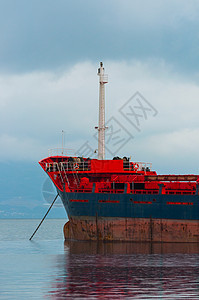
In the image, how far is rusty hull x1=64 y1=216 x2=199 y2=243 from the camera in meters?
56.9

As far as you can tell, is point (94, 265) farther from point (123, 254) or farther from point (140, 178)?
point (140, 178)

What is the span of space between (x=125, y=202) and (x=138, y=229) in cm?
320

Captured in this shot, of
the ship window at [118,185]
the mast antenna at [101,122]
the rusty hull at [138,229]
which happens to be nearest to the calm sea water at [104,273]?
the rusty hull at [138,229]

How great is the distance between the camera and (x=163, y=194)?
56594 millimetres

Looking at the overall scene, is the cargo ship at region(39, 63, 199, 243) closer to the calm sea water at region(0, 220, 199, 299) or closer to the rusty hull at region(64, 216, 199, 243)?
the rusty hull at region(64, 216, 199, 243)

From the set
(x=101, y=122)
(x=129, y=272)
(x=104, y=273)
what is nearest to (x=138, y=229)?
(x=101, y=122)

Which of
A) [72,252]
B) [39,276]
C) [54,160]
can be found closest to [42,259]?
[72,252]

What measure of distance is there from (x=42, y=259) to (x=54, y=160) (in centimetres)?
2035

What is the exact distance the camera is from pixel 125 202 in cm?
5794

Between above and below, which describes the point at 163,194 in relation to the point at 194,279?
above

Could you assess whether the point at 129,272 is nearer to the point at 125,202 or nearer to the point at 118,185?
the point at 125,202

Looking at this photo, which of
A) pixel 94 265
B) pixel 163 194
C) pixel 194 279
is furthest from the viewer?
pixel 163 194

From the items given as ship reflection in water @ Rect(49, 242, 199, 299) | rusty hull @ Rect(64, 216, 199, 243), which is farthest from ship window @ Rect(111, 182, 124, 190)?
ship reflection in water @ Rect(49, 242, 199, 299)

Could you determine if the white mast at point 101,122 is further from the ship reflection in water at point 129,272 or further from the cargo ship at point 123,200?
the ship reflection in water at point 129,272
